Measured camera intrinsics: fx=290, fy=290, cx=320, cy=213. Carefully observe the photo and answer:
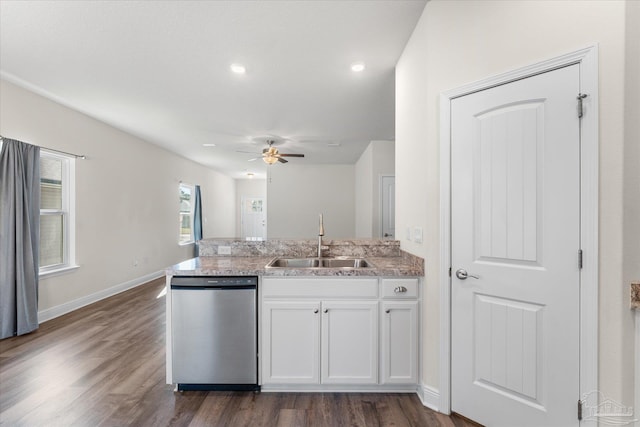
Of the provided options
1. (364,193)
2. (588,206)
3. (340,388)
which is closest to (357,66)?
(588,206)

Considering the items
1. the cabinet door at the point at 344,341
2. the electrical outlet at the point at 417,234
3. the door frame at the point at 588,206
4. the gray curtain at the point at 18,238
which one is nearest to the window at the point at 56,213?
the gray curtain at the point at 18,238

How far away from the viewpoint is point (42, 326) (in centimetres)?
325

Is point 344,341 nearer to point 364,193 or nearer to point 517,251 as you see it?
point 517,251

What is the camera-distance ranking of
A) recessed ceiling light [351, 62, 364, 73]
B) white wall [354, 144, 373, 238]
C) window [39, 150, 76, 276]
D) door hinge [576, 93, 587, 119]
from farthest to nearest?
white wall [354, 144, 373, 238] < window [39, 150, 76, 276] < recessed ceiling light [351, 62, 364, 73] < door hinge [576, 93, 587, 119]

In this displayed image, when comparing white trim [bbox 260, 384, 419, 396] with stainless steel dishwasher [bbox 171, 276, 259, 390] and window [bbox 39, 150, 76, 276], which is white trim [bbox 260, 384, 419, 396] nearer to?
stainless steel dishwasher [bbox 171, 276, 259, 390]

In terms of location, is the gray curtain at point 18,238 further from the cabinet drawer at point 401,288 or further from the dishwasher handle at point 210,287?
the cabinet drawer at point 401,288

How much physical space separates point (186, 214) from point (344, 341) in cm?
642

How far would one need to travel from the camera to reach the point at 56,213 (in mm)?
3678

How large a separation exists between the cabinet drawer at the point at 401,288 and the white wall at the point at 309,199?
5.60 m

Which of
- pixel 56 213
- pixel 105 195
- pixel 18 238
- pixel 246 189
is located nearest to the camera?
pixel 18 238

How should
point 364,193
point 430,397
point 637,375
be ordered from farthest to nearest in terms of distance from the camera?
point 364,193
point 430,397
point 637,375

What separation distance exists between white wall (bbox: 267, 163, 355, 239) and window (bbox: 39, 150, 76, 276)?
430 cm

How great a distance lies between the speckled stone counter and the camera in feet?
6.62

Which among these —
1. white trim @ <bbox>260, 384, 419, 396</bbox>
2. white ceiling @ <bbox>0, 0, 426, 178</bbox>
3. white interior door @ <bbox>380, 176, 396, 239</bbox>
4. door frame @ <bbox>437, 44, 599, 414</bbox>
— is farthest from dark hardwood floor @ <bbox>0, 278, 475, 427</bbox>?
white interior door @ <bbox>380, 176, 396, 239</bbox>
